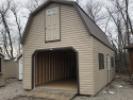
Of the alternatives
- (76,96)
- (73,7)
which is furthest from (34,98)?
(73,7)

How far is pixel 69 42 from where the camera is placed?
9328mm

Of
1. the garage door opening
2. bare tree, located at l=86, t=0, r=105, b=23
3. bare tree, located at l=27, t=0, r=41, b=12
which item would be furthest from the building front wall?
bare tree, located at l=86, t=0, r=105, b=23

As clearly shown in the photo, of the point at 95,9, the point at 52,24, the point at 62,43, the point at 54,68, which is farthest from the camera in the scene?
the point at 95,9

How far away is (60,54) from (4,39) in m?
19.6

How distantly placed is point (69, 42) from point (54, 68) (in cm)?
420

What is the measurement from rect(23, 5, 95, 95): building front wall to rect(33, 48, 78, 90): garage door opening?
16.5 inches

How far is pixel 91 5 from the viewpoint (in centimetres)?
3003

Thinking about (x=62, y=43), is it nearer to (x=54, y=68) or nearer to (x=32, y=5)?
(x=54, y=68)

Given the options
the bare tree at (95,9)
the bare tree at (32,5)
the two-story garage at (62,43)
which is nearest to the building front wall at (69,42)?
the two-story garage at (62,43)

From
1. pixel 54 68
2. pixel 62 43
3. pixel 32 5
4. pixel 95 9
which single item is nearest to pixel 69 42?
pixel 62 43

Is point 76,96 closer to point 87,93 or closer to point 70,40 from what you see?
point 87,93

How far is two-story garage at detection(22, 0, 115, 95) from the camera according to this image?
28.7 ft

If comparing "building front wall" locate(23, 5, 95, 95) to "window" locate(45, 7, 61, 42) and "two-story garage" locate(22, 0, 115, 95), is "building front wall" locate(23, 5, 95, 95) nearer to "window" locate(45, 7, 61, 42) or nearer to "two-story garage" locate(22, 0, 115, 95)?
"two-story garage" locate(22, 0, 115, 95)

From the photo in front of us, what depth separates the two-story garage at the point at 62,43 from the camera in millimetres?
8758
